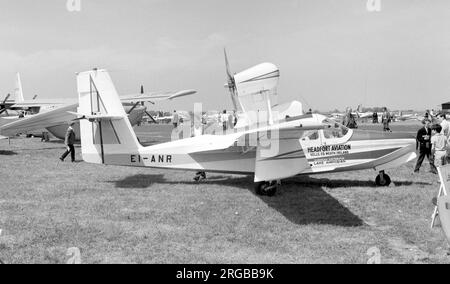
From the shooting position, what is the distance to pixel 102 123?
9523 millimetres

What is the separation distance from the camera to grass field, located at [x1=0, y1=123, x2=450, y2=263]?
5.37 metres

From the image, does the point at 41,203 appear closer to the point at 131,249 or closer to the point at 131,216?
the point at 131,216

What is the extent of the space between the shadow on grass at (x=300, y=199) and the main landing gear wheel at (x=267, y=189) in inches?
5.5

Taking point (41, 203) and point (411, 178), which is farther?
point (411, 178)

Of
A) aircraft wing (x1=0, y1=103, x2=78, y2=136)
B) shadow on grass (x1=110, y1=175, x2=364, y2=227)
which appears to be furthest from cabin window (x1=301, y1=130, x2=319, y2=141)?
aircraft wing (x1=0, y1=103, x2=78, y2=136)

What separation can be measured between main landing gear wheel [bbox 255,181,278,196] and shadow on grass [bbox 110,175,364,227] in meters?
0.14

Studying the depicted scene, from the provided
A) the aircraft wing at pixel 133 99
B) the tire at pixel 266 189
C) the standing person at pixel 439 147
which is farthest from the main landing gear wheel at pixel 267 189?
the aircraft wing at pixel 133 99

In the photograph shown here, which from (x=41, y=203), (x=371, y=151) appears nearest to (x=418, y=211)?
(x=371, y=151)

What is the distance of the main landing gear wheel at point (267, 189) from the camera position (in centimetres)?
885

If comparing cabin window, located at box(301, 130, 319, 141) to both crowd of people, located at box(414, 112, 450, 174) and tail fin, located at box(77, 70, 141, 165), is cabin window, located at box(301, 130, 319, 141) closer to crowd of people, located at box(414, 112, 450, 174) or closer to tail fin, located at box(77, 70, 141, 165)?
crowd of people, located at box(414, 112, 450, 174)

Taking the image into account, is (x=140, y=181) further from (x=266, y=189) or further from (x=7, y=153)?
(x=7, y=153)

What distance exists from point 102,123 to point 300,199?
5012mm
